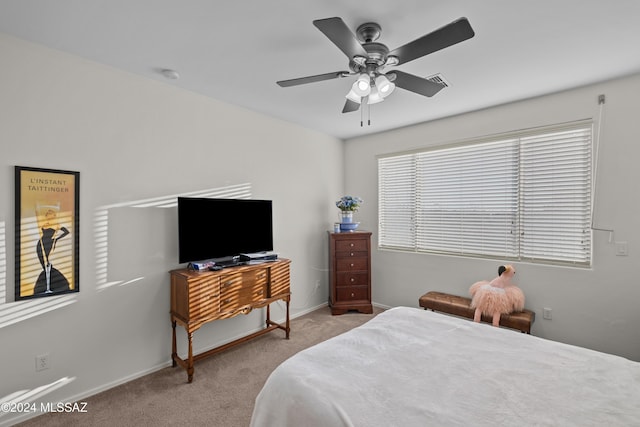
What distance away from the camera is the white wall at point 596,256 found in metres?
2.70

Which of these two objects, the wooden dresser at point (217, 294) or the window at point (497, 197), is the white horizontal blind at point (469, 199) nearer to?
the window at point (497, 197)

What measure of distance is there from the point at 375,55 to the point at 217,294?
7.66 feet

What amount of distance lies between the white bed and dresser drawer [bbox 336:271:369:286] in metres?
2.27

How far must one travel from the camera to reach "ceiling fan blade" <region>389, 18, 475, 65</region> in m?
1.42

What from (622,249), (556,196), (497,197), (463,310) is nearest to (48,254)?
(463,310)

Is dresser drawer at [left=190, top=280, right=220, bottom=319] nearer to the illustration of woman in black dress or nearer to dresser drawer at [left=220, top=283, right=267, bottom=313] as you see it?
dresser drawer at [left=220, top=283, right=267, bottom=313]

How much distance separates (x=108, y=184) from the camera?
8.24ft

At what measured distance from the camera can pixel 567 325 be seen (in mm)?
3002

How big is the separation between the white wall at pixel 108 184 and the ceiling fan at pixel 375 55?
4.92ft

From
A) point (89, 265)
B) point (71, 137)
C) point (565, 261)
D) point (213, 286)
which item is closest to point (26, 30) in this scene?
point (71, 137)

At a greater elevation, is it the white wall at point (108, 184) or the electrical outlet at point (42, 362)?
the white wall at point (108, 184)

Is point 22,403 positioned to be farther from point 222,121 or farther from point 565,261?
point 565,261

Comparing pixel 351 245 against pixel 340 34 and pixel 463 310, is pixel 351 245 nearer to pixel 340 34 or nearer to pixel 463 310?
pixel 463 310

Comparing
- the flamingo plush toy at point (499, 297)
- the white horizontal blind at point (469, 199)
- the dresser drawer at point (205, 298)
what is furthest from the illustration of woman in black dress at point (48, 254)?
the white horizontal blind at point (469, 199)
